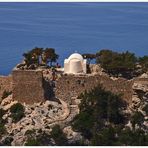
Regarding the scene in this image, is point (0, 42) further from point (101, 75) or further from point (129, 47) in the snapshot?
point (101, 75)

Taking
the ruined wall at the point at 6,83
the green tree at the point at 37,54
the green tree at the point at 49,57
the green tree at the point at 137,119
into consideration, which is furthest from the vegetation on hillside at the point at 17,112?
the green tree at the point at 137,119

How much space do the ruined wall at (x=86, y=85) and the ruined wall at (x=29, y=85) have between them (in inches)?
25.9

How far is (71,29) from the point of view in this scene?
6769cm

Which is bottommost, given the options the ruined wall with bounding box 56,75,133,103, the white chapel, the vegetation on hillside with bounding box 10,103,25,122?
the vegetation on hillside with bounding box 10,103,25,122

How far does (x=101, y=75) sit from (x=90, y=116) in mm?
1552

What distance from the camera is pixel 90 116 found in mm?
26031

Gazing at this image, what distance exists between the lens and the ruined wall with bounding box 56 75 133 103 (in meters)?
26.5

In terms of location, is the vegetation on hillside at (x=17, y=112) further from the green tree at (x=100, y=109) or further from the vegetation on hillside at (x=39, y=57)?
the vegetation on hillside at (x=39, y=57)

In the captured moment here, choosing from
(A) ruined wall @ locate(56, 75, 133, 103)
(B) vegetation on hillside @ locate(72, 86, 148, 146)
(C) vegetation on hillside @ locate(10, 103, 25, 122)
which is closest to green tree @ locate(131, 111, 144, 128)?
(B) vegetation on hillside @ locate(72, 86, 148, 146)

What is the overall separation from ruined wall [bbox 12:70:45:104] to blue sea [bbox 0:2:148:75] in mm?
20541

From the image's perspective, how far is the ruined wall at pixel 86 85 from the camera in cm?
2652

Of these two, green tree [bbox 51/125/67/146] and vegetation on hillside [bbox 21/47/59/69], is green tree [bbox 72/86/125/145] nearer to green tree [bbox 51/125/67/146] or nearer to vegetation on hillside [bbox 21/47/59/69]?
green tree [bbox 51/125/67/146]

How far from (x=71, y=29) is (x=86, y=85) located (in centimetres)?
4092

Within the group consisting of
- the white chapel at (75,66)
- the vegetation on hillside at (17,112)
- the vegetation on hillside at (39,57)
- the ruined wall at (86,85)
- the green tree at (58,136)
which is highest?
the vegetation on hillside at (39,57)
